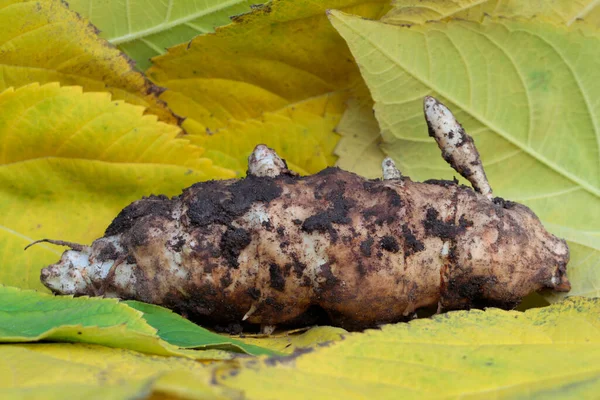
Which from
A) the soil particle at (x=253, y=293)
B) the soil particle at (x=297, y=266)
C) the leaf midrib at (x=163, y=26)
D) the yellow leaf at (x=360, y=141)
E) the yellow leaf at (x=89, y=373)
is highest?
the leaf midrib at (x=163, y=26)

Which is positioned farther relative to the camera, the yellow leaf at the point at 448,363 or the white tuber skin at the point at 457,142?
the white tuber skin at the point at 457,142

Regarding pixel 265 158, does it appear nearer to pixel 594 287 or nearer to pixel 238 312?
pixel 238 312

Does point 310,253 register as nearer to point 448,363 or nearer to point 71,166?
point 448,363

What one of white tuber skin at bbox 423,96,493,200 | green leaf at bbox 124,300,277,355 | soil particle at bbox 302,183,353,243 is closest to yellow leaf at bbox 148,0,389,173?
white tuber skin at bbox 423,96,493,200

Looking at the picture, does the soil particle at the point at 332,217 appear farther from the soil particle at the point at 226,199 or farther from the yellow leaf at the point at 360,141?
the yellow leaf at the point at 360,141

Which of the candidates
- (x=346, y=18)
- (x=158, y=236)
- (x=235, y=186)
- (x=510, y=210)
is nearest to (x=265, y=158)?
(x=235, y=186)

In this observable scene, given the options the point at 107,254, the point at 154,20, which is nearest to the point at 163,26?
the point at 154,20

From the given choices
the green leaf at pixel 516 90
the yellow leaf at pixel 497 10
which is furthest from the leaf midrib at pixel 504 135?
the yellow leaf at pixel 497 10
